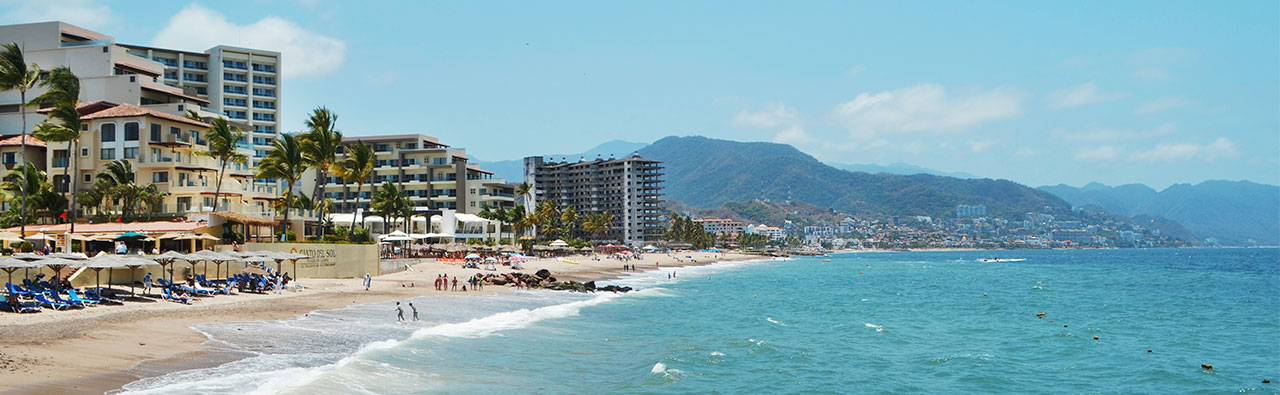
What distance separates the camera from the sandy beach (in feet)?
60.0

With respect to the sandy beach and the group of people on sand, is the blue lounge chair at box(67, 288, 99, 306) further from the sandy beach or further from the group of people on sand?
the group of people on sand

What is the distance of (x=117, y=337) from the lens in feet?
79.5

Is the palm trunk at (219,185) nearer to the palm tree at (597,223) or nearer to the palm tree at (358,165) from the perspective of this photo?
the palm tree at (358,165)

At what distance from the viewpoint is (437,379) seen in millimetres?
22609

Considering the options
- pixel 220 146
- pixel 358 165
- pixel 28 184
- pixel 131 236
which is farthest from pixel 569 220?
pixel 131 236

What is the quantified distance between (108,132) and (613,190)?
134 meters

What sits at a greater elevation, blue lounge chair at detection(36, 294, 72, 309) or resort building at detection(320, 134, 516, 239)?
resort building at detection(320, 134, 516, 239)

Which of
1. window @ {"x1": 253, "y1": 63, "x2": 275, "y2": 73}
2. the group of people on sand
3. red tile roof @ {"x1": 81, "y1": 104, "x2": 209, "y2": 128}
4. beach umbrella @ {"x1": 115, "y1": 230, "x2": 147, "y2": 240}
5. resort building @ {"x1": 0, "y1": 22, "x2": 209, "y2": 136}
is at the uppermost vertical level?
window @ {"x1": 253, "y1": 63, "x2": 275, "y2": 73}

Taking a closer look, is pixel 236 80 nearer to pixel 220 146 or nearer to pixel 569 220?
pixel 569 220

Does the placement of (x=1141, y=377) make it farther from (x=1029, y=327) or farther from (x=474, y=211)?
(x=474, y=211)

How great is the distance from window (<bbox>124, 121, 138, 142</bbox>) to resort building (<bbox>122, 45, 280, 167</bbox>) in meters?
51.6

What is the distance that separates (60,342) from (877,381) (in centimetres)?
2105

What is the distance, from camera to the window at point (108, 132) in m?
55.5

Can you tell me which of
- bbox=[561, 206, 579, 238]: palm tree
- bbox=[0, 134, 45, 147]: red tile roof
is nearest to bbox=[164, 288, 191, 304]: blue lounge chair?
bbox=[0, 134, 45, 147]: red tile roof
